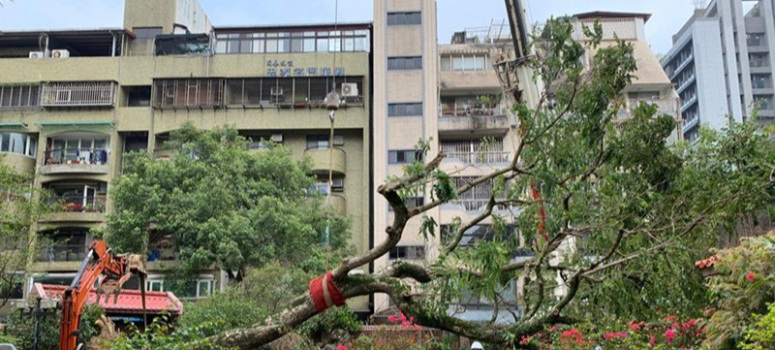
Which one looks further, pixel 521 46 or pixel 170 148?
pixel 170 148

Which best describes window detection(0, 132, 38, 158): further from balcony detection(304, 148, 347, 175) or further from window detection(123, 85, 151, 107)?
balcony detection(304, 148, 347, 175)

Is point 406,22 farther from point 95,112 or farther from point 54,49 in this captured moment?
point 54,49

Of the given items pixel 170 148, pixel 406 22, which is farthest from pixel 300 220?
pixel 406 22

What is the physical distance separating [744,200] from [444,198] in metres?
3.79

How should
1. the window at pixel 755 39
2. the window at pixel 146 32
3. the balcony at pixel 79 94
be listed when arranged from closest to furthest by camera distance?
the balcony at pixel 79 94
the window at pixel 146 32
the window at pixel 755 39

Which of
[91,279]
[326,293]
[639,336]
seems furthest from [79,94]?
[639,336]

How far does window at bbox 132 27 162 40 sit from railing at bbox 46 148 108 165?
5.32 m

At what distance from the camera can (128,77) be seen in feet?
94.0

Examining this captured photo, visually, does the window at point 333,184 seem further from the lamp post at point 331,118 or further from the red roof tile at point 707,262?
the red roof tile at point 707,262

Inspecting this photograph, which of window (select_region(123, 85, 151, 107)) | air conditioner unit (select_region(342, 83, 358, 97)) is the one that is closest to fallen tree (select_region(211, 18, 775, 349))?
air conditioner unit (select_region(342, 83, 358, 97))

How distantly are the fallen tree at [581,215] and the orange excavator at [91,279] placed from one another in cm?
383

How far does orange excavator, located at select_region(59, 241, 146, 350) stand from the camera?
394 inches

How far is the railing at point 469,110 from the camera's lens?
26734 millimetres

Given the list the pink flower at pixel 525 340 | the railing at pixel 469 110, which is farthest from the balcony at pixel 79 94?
the pink flower at pixel 525 340
